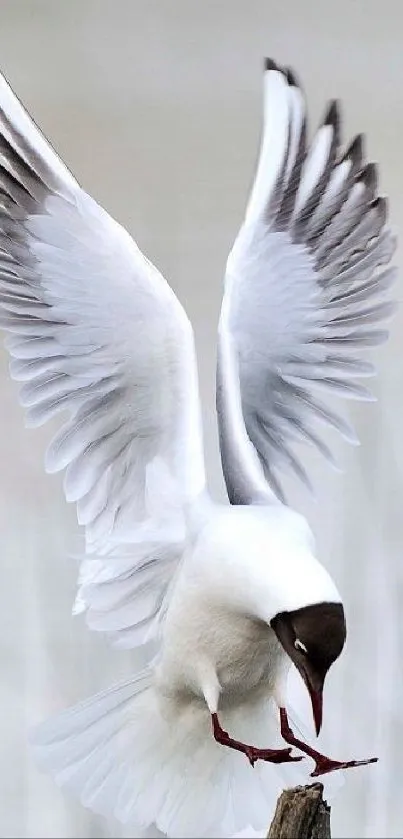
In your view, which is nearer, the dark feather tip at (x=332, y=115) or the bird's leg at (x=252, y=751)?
the bird's leg at (x=252, y=751)

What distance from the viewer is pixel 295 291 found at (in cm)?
80

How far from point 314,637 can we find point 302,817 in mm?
112

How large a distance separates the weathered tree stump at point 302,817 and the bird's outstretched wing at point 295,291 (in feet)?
0.61

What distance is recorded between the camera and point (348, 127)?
1098 millimetres

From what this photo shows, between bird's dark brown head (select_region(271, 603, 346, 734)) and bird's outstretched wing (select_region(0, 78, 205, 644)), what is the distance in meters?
0.14

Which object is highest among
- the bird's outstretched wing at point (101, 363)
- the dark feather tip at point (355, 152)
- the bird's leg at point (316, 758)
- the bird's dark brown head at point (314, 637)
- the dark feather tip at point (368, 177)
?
the dark feather tip at point (355, 152)

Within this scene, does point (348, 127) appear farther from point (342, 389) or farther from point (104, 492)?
point (104, 492)

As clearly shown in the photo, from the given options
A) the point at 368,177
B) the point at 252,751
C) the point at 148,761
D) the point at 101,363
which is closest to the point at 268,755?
the point at 252,751

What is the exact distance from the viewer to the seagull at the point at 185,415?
0.71 m

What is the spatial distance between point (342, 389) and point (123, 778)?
0.31m

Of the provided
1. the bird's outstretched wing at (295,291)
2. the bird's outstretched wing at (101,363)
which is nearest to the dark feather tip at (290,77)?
the bird's outstretched wing at (295,291)

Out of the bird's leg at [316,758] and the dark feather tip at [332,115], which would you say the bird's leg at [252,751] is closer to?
the bird's leg at [316,758]

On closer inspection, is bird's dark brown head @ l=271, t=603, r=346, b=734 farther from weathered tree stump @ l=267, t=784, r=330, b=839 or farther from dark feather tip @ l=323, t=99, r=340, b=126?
dark feather tip @ l=323, t=99, r=340, b=126

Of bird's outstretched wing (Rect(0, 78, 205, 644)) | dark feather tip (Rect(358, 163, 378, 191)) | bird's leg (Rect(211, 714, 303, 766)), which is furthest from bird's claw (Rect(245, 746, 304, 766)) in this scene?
dark feather tip (Rect(358, 163, 378, 191))
